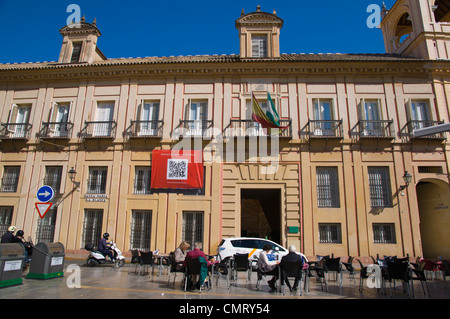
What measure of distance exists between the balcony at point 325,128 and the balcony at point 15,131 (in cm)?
1618

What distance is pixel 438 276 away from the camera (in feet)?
39.1

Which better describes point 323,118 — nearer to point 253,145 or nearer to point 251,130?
point 251,130

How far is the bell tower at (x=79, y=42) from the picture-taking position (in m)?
18.4

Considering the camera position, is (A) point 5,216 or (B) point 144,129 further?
(B) point 144,129

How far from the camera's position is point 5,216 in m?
16.1

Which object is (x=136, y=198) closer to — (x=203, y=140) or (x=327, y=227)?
(x=203, y=140)

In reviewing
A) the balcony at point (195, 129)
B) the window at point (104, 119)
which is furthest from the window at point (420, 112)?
the window at point (104, 119)

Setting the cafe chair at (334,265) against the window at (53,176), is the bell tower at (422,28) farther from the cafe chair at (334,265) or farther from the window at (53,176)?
the window at (53,176)

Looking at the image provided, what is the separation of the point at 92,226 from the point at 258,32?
14711mm

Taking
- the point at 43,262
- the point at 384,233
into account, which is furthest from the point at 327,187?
the point at 43,262

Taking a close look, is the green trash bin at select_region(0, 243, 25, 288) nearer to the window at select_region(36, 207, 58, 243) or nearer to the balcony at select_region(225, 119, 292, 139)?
the window at select_region(36, 207, 58, 243)

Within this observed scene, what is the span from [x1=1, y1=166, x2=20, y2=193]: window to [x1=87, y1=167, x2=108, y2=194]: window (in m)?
4.38

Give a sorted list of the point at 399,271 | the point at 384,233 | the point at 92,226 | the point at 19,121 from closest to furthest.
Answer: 1. the point at 399,271
2. the point at 384,233
3. the point at 92,226
4. the point at 19,121
